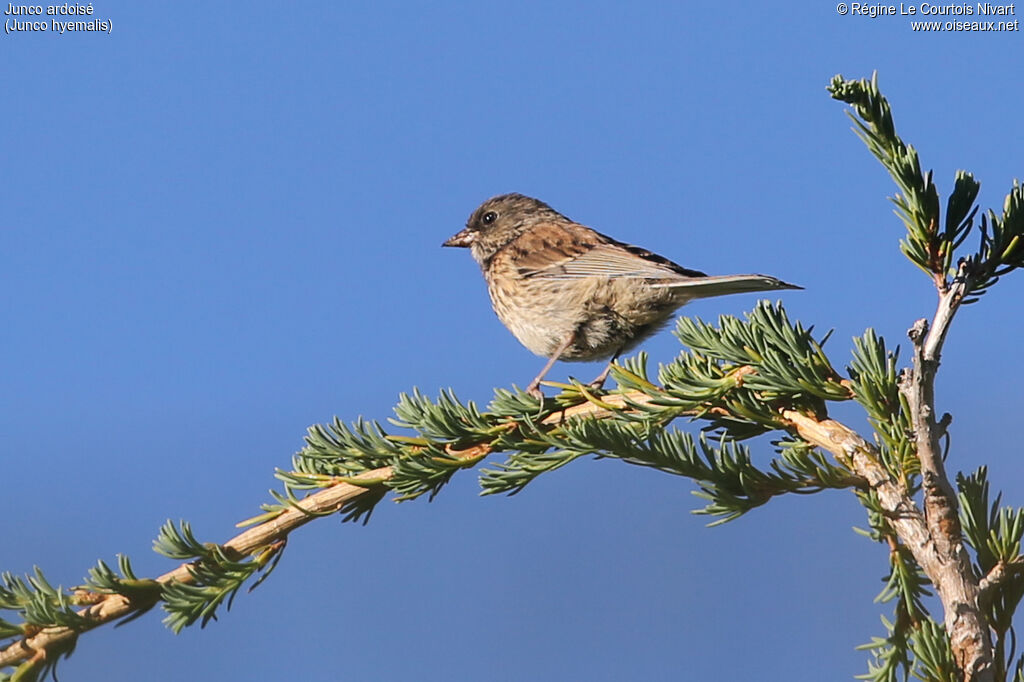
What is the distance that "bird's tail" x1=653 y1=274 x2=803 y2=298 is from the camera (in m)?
3.25

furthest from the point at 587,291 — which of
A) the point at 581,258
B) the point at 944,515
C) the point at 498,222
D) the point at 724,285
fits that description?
the point at 944,515

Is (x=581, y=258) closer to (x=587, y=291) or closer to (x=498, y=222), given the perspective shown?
(x=587, y=291)

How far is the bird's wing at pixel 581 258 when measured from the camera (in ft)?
13.2

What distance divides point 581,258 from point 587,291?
1.32 ft

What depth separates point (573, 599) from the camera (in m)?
25.1

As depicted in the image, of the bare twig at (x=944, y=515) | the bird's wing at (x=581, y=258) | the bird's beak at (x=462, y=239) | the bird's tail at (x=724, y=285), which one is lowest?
the bare twig at (x=944, y=515)

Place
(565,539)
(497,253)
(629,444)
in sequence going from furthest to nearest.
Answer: (565,539), (497,253), (629,444)

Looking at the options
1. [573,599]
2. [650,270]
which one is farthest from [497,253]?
[573,599]

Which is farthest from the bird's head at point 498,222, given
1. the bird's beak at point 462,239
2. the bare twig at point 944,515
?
the bare twig at point 944,515

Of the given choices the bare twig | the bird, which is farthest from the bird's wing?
the bare twig

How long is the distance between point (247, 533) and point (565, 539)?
32.7 m

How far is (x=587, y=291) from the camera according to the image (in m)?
4.08

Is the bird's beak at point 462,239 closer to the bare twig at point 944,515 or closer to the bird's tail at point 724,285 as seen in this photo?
the bird's tail at point 724,285

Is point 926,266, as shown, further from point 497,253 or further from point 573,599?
point 573,599
